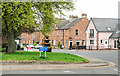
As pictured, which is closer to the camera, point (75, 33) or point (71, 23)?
point (75, 33)

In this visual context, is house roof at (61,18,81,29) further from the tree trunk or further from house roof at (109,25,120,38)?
the tree trunk

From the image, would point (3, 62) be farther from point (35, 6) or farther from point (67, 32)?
point (67, 32)

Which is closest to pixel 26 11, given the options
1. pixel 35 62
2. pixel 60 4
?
pixel 60 4

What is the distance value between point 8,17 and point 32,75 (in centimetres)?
1047

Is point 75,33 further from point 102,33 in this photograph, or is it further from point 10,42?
point 10,42

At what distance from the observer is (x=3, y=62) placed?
18234 millimetres

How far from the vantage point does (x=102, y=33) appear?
58594mm

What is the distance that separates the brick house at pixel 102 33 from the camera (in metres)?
57.5

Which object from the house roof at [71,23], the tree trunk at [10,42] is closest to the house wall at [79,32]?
the house roof at [71,23]

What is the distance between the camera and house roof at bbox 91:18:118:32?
58856 millimetres

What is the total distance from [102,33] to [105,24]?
303 cm

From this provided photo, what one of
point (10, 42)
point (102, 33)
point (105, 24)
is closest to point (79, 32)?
point (105, 24)

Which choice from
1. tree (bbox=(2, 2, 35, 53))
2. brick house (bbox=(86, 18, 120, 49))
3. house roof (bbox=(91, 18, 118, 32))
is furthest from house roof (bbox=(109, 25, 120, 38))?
tree (bbox=(2, 2, 35, 53))

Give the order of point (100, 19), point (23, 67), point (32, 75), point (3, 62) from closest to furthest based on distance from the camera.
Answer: point (32, 75) → point (23, 67) → point (3, 62) → point (100, 19)
